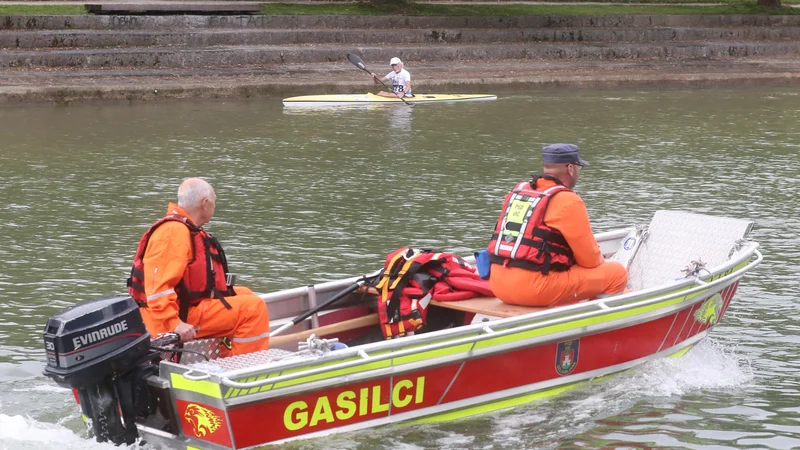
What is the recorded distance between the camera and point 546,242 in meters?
7.49

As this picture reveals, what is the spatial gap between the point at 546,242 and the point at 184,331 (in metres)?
2.32

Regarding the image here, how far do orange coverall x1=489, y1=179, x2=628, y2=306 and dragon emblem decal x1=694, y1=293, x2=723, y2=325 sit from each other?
935 millimetres

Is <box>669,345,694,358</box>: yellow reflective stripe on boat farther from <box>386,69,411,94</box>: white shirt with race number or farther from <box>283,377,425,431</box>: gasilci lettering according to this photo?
<box>386,69,411,94</box>: white shirt with race number

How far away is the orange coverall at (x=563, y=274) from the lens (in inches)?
294

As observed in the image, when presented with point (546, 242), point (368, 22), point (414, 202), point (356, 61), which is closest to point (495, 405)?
point (546, 242)

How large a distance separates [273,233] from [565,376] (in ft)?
17.6

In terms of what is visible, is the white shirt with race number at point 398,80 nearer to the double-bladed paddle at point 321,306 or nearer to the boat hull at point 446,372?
the boat hull at point 446,372

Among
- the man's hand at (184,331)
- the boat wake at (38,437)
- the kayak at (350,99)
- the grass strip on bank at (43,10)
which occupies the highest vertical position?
the grass strip on bank at (43,10)

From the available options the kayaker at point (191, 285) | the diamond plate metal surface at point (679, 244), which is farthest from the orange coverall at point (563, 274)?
the kayaker at point (191, 285)

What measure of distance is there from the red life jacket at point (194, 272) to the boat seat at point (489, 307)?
1.59 metres

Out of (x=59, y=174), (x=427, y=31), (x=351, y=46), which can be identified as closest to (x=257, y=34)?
(x=351, y=46)

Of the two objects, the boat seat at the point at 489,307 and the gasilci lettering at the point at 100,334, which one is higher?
the gasilci lettering at the point at 100,334

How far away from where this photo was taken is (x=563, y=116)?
2156cm

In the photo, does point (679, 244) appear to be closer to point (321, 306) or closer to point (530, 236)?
point (530, 236)
